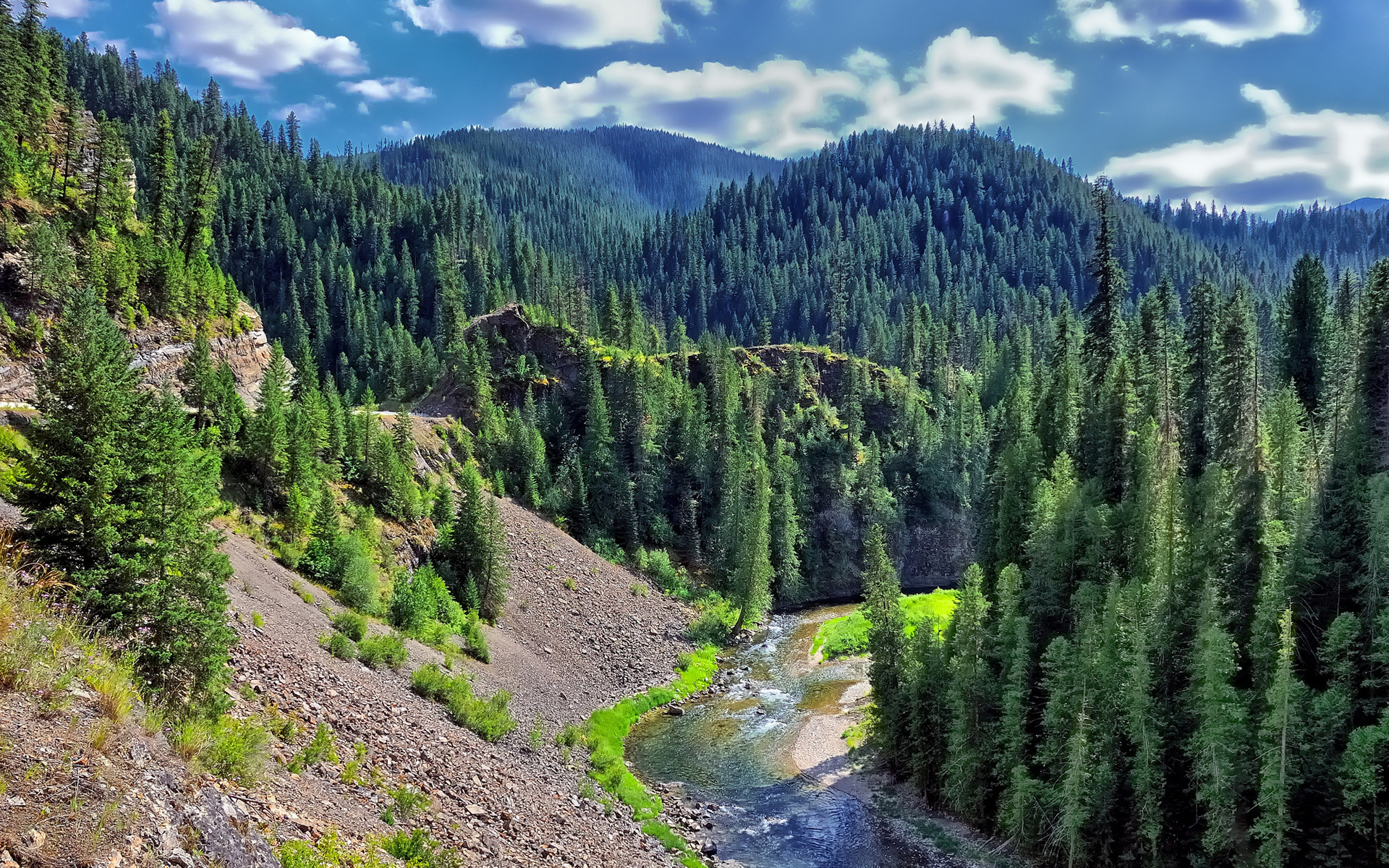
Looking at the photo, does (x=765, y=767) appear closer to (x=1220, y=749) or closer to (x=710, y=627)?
(x=1220, y=749)

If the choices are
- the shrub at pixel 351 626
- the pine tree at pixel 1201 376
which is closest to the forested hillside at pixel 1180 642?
the pine tree at pixel 1201 376

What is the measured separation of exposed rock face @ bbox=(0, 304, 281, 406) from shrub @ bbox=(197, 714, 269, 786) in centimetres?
3157

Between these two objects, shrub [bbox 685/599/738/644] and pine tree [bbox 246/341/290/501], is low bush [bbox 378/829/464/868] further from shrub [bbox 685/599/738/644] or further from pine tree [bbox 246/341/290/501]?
shrub [bbox 685/599/738/644]

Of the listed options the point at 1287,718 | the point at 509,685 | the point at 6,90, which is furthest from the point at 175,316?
the point at 1287,718

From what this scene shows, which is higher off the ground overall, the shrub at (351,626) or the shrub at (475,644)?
the shrub at (351,626)

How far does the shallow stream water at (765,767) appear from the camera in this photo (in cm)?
4150

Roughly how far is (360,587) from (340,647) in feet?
39.6

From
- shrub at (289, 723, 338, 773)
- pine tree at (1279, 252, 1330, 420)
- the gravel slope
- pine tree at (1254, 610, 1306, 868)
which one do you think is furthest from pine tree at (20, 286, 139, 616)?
pine tree at (1279, 252, 1330, 420)

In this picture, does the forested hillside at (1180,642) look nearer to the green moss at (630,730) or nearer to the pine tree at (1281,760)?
the pine tree at (1281,760)

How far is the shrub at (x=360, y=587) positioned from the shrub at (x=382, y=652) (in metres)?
6.24

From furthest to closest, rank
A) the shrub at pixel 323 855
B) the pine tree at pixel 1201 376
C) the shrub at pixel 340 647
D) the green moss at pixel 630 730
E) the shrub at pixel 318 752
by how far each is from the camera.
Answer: the pine tree at pixel 1201 376 → the green moss at pixel 630 730 → the shrub at pixel 340 647 → the shrub at pixel 318 752 → the shrub at pixel 323 855

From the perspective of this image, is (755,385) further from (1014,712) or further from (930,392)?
(1014,712)

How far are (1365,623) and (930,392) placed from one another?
108 metres

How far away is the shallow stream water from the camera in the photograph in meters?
41.5
